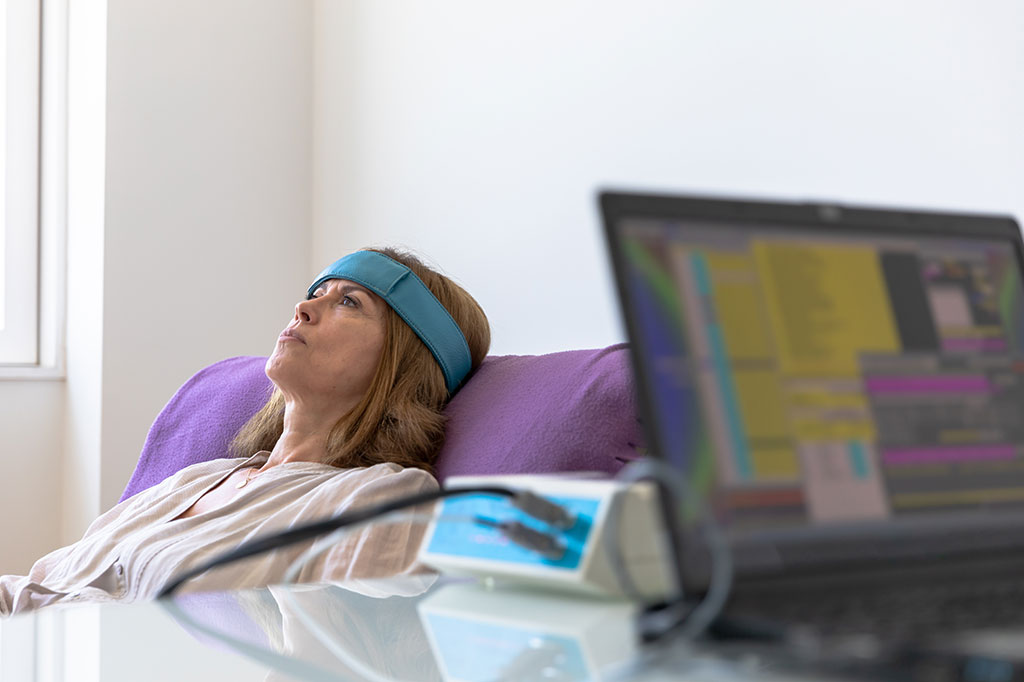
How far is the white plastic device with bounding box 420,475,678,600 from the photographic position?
720 millimetres

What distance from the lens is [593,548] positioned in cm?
72

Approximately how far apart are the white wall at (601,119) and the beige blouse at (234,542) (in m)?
0.57

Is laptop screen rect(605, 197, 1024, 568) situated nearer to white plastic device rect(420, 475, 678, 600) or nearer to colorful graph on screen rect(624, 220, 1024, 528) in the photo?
colorful graph on screen rect(624, 220, 1024, 528)

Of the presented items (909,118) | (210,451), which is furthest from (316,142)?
(909,118)

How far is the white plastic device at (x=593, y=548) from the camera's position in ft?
2.36

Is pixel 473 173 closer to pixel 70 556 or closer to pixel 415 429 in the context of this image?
pixel 415 429

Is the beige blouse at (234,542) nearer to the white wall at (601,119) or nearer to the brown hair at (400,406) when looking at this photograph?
the brown hair at (400,406)

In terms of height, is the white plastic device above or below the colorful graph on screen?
below

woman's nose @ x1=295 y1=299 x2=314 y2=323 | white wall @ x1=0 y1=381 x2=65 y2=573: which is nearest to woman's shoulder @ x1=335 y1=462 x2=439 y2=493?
woman's nose @ x1=295 y1=299 x2=314 y2=323

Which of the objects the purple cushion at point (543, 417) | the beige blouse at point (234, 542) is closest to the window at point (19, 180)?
the purple cushion at point (543, 417)

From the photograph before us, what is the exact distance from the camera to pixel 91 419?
266 cm

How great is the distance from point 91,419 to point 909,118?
2110 mm

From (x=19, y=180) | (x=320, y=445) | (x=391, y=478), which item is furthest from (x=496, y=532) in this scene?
(x=19, y=180)

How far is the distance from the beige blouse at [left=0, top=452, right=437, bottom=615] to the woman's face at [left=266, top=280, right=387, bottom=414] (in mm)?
158
